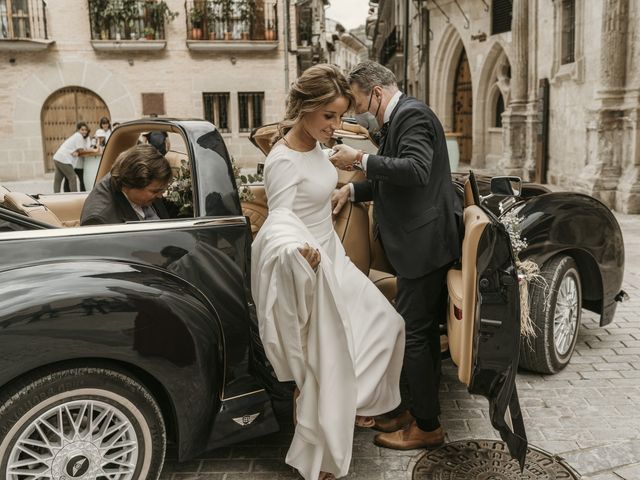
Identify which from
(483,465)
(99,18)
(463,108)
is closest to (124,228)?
(483,465)

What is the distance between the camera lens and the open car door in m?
2.89

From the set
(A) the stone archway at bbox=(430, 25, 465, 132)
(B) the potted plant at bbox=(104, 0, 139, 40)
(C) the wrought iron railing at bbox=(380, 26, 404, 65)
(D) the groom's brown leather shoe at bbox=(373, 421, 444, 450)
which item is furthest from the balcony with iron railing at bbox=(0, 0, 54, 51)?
(D) the groom's brown leather shoe at bbox=(373, 421, 444, 450)

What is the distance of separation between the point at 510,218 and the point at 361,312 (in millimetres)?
1159

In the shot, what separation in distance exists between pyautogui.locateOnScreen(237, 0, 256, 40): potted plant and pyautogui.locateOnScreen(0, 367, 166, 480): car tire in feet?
80.0

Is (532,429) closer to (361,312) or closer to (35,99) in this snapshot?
(361,312)

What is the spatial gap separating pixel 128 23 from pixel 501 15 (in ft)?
42.5

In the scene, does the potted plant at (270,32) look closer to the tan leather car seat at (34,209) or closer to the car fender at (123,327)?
the tan leather car seat at (34,209)

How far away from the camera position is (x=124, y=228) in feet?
9.20

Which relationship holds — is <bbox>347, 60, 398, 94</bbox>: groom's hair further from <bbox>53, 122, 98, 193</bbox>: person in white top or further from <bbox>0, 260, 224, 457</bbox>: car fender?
<bbox>53, 122, 98, 193</bbox>: person in white top

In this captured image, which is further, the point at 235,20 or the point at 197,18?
the point at 235,20

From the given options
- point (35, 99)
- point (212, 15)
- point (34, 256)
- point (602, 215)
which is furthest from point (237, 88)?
point (34, 256)

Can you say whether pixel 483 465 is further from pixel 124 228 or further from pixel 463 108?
pixel 463 108

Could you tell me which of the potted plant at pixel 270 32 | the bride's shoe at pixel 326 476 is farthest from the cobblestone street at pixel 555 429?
the potted plant at pixel 270 32

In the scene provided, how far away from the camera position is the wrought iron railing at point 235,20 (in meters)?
25.2
